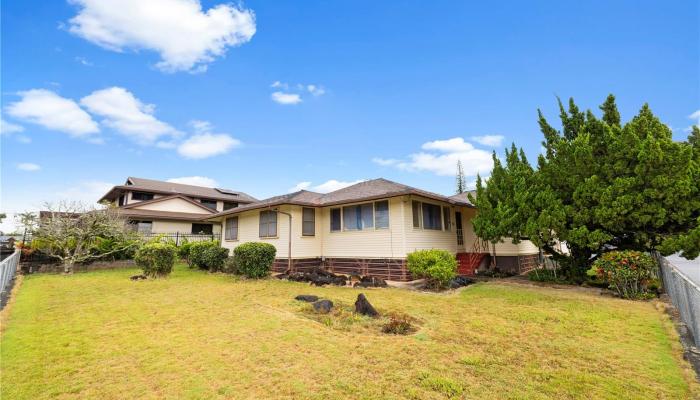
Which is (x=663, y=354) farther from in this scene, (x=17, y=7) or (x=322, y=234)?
(x=17, y=7)

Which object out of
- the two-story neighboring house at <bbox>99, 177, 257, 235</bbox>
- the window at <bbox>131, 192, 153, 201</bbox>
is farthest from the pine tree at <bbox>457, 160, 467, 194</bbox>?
the window at <bbox>131, 192, 153, 201</bbox>

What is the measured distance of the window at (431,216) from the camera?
41.7 ft

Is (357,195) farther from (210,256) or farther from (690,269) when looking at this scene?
(690,269)

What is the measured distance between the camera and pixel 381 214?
40.6 ft

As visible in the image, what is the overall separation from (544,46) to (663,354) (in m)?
12.6

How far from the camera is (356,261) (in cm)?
1284

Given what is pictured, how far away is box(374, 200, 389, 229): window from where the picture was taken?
12195 millimetres

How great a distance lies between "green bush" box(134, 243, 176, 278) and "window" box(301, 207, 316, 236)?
18.2ft

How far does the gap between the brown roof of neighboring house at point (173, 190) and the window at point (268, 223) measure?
20.6 m

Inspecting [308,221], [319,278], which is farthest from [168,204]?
[319,278]

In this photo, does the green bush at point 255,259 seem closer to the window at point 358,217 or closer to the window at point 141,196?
Answer: the window at point 358,217

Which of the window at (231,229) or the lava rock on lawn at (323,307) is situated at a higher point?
the window at (231,229)

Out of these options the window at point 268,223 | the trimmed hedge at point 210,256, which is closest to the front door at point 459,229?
the window at point 268,223

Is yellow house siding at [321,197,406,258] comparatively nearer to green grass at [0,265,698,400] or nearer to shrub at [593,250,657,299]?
green grass at [0,265,698,400]
